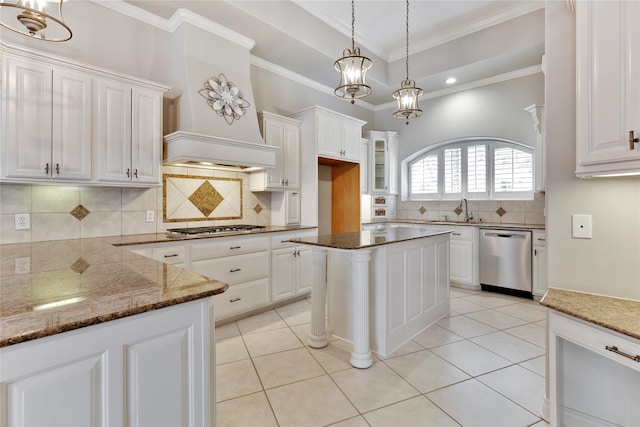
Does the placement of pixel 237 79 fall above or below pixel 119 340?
above

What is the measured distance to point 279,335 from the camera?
9.47 ft

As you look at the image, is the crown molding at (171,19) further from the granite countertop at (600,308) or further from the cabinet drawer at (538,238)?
the cabinet drawer at (538,238)

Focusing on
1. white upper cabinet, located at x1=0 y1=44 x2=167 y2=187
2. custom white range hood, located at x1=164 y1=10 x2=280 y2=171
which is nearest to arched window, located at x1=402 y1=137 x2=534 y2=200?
custom white range hood, located at x1=164 y1=10 x2=280 y2=171

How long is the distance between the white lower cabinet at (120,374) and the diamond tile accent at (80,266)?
638 mm

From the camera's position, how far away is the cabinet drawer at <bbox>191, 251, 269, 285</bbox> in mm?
2926

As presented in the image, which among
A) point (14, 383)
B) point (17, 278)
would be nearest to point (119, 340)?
point (14, 383)

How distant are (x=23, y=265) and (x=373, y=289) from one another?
7.08 feet

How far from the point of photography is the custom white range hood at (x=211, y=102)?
3039 mm

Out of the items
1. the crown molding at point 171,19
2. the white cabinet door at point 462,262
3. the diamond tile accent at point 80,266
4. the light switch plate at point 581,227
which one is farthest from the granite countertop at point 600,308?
the crown molding at point 171,19

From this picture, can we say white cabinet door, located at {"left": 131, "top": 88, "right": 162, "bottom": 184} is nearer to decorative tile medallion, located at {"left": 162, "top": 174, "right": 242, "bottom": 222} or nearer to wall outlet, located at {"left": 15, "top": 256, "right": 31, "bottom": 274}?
decorative tile medallion, located at {"left": 162, "top": 174, "right": 242, "bottom": 222}

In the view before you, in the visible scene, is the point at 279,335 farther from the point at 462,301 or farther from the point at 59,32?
the point at 59,32

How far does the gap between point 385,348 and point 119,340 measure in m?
2.01

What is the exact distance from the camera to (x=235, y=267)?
3.15m

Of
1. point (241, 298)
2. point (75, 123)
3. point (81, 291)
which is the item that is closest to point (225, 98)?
point (75, 123)
